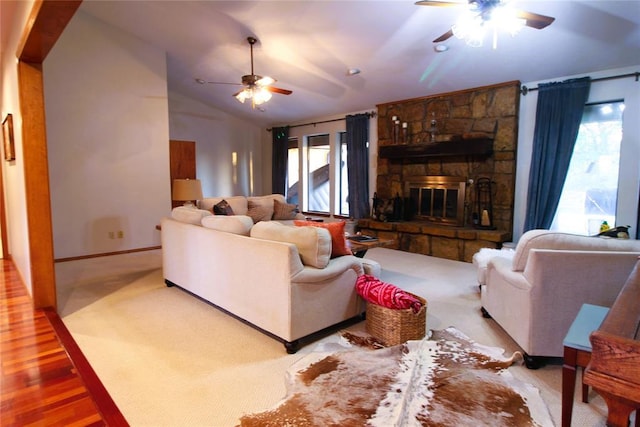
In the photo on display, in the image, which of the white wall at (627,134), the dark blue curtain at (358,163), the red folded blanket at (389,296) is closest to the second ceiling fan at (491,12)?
the red folded blanket at (389,296)

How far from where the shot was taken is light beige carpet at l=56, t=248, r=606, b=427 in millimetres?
1935

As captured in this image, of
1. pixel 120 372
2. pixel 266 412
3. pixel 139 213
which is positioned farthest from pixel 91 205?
pixel 266 412

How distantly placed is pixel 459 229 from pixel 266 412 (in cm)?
433

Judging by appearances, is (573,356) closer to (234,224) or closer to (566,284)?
(566,284)

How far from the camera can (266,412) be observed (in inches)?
73.6

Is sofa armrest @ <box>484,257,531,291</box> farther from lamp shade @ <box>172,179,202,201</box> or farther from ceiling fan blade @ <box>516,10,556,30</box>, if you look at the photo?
lamp shade @ <box>172,179,202,201</box>

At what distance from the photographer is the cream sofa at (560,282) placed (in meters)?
2.18

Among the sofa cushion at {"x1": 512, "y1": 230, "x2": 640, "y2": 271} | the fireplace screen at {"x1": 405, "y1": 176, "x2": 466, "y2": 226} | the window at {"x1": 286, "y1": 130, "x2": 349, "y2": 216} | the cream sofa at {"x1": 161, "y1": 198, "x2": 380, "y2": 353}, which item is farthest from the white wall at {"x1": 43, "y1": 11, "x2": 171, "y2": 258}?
the sofa cushion at {"x1": 512, "y1": 230, "x2": 640, "y2": 271}

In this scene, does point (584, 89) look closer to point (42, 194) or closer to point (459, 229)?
point (459, 229)

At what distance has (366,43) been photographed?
4.53 m

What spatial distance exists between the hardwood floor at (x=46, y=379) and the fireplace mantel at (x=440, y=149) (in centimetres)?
510

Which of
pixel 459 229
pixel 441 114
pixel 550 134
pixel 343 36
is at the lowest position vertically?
pixel 459 229

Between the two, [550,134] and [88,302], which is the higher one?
[550,134]

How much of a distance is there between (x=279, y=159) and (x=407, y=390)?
7439mm
